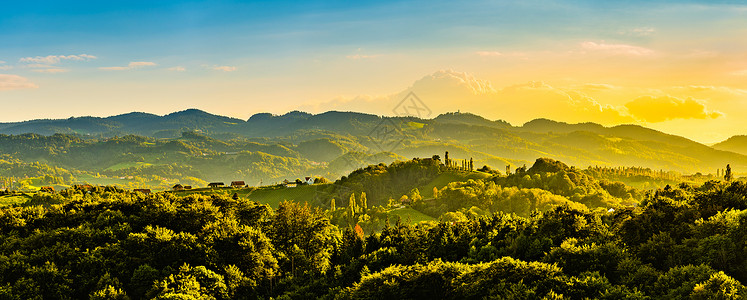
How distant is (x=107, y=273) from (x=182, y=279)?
1041 cm

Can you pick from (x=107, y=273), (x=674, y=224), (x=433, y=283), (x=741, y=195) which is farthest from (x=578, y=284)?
(x=107, y=273)

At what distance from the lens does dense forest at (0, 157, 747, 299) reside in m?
45.2

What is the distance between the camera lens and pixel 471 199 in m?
157

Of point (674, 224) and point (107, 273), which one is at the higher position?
point (674, 224)

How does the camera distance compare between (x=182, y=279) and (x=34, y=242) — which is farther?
(x=34, y=242)

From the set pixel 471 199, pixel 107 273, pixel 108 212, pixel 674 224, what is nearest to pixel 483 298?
pixel 674 224

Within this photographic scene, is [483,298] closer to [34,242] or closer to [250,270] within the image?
[250,270]

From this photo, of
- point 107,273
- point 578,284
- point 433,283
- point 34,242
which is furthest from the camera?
point 34,242

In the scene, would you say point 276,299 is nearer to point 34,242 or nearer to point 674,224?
point 34,242

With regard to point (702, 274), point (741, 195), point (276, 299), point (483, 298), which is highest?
point (741, 195)

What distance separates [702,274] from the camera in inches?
1604

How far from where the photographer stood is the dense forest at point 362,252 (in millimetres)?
45156

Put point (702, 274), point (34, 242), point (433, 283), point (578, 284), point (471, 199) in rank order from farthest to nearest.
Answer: point (471, 199), point (34, 242), point (433, 283), point (578, 284), point (702, 274)

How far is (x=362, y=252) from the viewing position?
232ft
